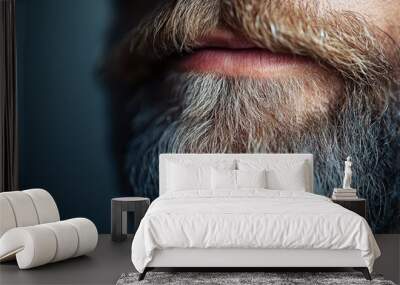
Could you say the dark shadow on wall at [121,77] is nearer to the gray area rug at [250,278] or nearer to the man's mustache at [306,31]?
the man's mustache at [306,31]

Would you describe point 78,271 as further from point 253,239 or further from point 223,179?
point 223,179

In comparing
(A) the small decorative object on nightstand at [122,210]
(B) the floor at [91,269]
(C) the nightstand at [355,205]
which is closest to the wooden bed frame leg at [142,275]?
(B) the floor at [91,269]

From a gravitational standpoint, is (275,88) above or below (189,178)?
above

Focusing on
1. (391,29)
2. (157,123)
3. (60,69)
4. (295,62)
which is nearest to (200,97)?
(157,123)

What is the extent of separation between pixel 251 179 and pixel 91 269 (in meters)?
1.99

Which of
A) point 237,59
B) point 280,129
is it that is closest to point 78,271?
point 280,129

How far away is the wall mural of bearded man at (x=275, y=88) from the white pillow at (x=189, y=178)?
21.9 inches

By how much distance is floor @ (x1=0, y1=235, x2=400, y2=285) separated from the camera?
16.8ft

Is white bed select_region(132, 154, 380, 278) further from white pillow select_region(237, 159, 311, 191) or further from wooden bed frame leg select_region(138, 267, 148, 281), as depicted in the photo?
white pillow select_region(237, 159, 311, 191)

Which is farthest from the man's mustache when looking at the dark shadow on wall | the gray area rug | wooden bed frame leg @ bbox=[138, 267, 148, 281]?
wooden bed frame leg @ bbox=[138, 267, 148, 281]

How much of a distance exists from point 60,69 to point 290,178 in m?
2.85

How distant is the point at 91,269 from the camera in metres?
5.54

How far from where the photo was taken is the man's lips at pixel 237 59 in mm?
7523

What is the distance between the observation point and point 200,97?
24.9 feet
